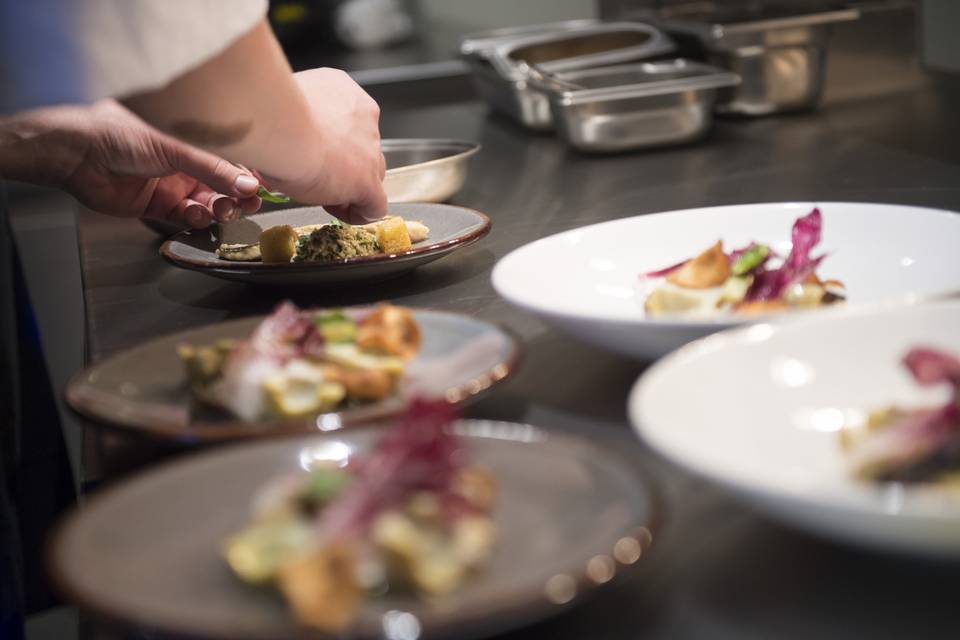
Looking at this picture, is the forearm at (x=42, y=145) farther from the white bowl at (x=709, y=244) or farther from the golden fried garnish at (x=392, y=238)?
the white bowl at (x=709, y=244)

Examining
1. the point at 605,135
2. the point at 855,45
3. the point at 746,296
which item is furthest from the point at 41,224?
the point at 746,296

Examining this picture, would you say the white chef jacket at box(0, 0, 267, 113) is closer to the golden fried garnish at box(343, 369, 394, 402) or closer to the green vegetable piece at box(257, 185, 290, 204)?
the golden fried garnish at box(343, 369, 394, 402)

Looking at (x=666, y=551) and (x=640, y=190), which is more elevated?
(x=666, y=551)

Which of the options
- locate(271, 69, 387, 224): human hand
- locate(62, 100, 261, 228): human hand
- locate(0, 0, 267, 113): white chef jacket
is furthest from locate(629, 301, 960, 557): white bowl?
locate(62, 100, 261, 228): human hand

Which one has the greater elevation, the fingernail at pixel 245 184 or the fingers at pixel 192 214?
the fingernail at pixel 245 184

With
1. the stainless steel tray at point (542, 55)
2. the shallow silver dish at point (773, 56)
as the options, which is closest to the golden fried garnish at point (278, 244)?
the stainless steel tray at point (542, 55)

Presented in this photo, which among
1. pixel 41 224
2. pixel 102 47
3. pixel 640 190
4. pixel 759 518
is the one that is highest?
pixel 102 47

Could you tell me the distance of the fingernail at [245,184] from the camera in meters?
1.27

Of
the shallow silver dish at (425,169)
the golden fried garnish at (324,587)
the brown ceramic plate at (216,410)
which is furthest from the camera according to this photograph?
the shallow silver dish at (425,169)

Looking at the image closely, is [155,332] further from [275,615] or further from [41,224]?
[41,224]

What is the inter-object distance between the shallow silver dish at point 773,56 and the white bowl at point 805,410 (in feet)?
4.60

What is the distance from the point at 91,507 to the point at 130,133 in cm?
A: 78

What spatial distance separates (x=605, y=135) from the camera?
180cm

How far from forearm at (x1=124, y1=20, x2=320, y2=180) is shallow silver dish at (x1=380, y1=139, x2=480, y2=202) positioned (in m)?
0.42
